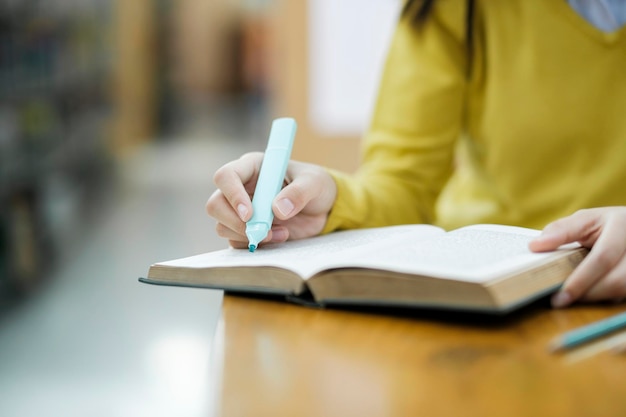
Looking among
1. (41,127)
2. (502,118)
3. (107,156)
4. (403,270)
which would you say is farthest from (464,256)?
(107,156)

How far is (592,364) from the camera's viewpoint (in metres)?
0.44

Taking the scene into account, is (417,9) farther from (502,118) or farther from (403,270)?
(403,270)

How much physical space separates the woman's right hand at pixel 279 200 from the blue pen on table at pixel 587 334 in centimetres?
26

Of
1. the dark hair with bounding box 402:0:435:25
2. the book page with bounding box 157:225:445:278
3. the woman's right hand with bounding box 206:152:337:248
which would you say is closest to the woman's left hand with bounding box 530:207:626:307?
the book page with bounding box 157:225:445:278

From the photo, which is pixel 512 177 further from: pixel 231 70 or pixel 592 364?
pixel 231 70

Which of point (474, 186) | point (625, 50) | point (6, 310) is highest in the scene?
point (625, 50)

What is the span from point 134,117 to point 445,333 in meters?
6.23

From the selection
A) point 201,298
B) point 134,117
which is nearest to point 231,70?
point 134,117

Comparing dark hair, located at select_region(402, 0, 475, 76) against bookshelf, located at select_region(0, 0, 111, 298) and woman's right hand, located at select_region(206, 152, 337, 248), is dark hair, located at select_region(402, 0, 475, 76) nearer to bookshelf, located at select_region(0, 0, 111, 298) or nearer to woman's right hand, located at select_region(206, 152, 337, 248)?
woman's right hand, located at select_region(206, 152, 337, 248)

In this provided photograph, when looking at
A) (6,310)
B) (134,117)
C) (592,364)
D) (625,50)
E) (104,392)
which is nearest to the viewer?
(592,364)

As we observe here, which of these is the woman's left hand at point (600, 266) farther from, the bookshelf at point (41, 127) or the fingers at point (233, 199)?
the bookshelf at point (41, 127)

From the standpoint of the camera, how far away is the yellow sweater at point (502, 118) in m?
0.87

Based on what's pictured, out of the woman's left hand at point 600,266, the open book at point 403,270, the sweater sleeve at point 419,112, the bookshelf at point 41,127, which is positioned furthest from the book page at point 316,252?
the bookshelf at point 41,127

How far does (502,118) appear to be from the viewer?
3.00 ft
